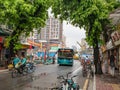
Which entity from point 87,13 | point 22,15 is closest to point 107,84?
point 87,13

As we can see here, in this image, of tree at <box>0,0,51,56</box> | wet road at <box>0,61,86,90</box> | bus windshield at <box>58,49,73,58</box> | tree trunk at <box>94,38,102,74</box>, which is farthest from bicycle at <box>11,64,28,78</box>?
bus windshield at <box>58,49,73,58</box>

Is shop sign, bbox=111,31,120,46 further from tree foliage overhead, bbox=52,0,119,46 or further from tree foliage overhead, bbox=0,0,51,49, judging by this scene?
tree foliage overhead, bbox=0,0,51,49

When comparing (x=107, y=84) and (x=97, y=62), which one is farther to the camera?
→ (x=97, y=62)

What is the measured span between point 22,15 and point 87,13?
40.8ft

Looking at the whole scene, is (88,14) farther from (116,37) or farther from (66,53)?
(66,53)

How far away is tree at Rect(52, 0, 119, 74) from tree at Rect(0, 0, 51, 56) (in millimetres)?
6358

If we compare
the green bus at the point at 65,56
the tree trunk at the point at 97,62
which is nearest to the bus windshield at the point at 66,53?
the green bus at the point at 65,56

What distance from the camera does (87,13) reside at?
32.1 metres

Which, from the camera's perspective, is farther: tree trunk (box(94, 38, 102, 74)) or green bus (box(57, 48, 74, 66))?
green bus (box(57, 48, 74, 66))

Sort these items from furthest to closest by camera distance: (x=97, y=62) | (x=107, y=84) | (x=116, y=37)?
(x=97, y=62)
(x=116, y=37)
(x=107, y=84)

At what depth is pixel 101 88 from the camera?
19.5 metres

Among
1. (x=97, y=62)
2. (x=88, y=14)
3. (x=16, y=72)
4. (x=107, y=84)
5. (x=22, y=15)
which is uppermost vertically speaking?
(x=22, y=15)

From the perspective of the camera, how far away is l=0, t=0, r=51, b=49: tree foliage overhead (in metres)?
39.9

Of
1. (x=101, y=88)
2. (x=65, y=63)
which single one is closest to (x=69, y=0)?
(x=101, y=88)
